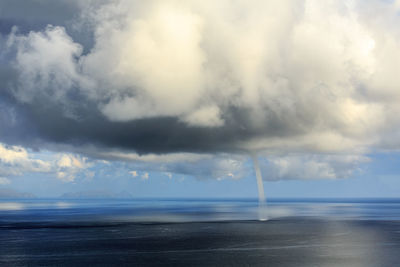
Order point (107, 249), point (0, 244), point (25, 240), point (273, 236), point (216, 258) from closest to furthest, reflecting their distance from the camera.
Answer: point (216, 258)
point (107, 249)
point (0, 244)
point (25, 240)
point (273, 236)

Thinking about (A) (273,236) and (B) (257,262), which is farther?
(A) (273,236)

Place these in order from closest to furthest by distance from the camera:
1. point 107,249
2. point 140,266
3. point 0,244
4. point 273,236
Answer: point 140,266, point 107,249, point 0,244, point 273,236

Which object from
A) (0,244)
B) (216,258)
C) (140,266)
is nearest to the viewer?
(140,266)

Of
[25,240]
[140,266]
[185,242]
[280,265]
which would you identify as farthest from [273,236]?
[25,240]

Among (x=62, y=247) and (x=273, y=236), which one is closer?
(x=62, y=247)

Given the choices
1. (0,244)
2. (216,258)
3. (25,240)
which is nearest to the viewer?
(216,258)

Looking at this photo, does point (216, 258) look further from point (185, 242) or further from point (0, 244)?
point (0, 244)

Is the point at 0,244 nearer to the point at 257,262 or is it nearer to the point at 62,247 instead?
the point at 62,247

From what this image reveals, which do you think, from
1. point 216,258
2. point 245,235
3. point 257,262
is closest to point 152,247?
point 216,258
